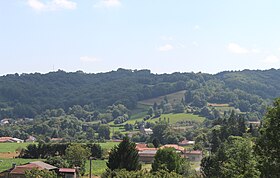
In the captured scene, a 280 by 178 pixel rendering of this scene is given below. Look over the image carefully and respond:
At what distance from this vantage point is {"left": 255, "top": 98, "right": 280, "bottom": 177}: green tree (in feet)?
59.9

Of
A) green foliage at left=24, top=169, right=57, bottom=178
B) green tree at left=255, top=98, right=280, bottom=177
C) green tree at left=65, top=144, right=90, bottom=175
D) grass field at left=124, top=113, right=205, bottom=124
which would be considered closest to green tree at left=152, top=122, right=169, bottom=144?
grass field at left=124, top=113, right=205, bottom=124

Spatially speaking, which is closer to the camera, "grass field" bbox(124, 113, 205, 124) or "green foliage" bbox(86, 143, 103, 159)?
"green foliage" bbox(86, 143, 103, 159)

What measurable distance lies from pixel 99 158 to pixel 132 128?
288ft

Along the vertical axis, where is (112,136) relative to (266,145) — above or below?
below

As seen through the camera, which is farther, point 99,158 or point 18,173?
point 99,158

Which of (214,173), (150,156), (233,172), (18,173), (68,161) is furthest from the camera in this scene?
(150,156)

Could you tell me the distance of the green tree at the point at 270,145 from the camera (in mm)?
18266

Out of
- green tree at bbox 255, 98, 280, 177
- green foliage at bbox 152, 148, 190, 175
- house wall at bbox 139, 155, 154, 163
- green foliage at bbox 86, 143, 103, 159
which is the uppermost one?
green tree at bbox 255, 98, 280, 177

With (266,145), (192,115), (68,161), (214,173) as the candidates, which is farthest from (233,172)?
(192,115)

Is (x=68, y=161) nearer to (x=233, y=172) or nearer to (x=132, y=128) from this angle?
(x=233, y=172)

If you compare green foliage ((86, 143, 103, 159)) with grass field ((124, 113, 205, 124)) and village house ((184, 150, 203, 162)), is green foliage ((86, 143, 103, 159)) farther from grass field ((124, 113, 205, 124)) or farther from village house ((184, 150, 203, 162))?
grass field ((124, 113, 205, 124))

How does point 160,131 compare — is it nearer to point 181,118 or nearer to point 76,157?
point 181,118

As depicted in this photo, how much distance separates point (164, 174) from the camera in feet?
105

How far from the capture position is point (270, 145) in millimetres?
18547
